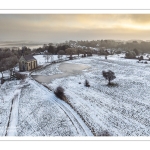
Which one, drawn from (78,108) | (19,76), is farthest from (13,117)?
(19,76)

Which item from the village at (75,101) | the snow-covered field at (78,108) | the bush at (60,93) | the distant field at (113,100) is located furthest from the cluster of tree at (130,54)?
the bush at (60,93)

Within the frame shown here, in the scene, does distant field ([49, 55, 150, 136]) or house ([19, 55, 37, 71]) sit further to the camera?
house ([19, 55, 37, 71])

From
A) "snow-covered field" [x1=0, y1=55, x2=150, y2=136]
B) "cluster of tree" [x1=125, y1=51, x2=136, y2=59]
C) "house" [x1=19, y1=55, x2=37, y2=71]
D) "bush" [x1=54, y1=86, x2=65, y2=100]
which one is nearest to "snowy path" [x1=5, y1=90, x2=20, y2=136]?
"snow-covered field" [x1=0, y1=55, x2=150, y2=136]

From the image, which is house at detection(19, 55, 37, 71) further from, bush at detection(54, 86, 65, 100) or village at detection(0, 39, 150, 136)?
bush at detection(54, 86, 65, 100)

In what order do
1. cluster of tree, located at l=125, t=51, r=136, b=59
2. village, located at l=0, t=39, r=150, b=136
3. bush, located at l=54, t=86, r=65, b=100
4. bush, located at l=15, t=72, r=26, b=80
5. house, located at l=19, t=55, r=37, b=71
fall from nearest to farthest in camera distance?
village, located at l=0, t=39, r=150, b=136 → bush, located at l=54, t=86, r=65, b=100 → bush, located at l=15, t=72, r=26, b=80 → house, located at l=19, t=55, r=37, b=71 → cluster of tree, located at l=125, t=51, r=136, b=59

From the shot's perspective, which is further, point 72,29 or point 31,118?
point 72,29
